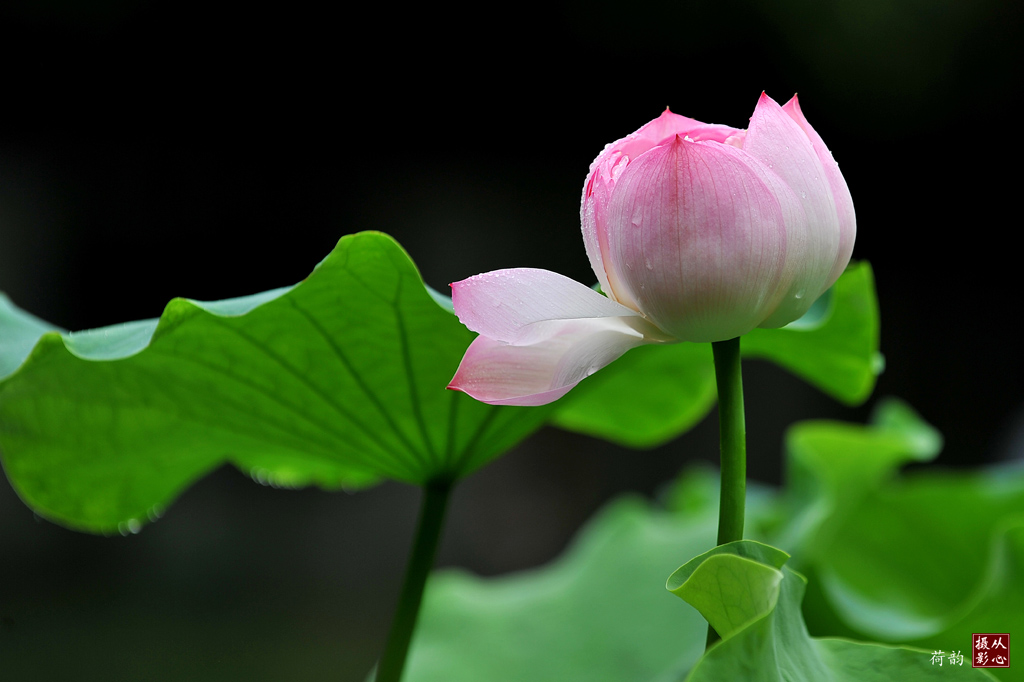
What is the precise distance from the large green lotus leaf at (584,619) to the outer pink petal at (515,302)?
0.36 m

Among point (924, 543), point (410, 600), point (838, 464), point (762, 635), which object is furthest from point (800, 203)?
point (924, 543)

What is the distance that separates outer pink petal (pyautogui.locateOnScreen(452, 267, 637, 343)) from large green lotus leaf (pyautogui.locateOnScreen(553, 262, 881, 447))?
6.7 inches

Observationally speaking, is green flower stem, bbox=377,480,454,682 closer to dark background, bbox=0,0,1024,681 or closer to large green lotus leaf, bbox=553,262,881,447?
large green lotus leaf, bbox=553,262,881,447

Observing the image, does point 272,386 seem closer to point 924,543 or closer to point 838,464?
point 838,464

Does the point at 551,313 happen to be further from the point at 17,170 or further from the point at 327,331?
the point at 17,170

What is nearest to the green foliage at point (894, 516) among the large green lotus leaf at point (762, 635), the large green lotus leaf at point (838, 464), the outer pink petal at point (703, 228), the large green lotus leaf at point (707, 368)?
the large green lotus leaf at point (838, 464)

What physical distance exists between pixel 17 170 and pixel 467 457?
2.69m

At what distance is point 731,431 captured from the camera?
0.83 feet

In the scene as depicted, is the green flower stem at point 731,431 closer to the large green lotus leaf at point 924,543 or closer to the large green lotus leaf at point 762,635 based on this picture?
the large green lotus leaf at point 762,635

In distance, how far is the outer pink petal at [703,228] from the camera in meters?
0.22

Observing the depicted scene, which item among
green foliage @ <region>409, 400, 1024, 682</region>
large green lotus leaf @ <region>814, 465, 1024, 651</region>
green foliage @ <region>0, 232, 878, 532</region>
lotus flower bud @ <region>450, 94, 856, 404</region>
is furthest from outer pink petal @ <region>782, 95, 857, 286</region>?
large green lotus leaf @ <region>814, 465, 1024, 651</region>

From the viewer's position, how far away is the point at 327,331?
1.19 feet

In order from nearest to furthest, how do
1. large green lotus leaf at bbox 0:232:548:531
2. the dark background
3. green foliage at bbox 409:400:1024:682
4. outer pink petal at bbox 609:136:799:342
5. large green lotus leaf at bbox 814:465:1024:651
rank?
outer pink petal at bbox 609:136:799:342 → large green lotus leaf at bbox 0:232:548:531 → green foliage at bbox 409:400:1024:682 → large green lotus leaf at bbox 814:465:1024:651 → the dark background

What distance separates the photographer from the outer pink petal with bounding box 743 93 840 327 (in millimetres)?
225
